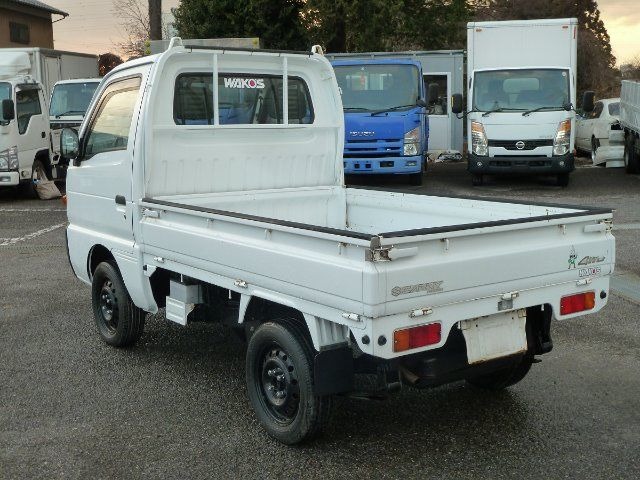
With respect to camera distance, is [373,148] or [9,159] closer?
[9,159]

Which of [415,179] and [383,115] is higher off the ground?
[383,115]

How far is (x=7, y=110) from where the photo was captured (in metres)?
15.8

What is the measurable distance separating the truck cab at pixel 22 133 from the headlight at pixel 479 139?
8.77m

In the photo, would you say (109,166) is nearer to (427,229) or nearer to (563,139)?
(427,229)

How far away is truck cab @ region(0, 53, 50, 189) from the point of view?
52.7 feet

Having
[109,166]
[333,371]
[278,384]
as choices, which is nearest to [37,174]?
[109,166]

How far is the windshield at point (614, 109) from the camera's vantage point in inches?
836

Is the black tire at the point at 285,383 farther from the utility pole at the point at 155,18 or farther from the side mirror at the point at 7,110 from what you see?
the utility pole at the point at 155,18

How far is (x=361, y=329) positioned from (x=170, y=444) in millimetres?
1498

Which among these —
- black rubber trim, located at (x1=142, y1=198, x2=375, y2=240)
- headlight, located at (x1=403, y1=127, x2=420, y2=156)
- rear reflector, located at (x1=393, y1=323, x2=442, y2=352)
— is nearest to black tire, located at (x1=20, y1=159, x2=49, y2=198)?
headlight, located at (x1=403, y1=127, x2=420, y2=156)

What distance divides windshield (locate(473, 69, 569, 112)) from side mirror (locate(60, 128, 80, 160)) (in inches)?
453

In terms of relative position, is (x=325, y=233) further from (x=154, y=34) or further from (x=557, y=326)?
(x=154, y=34)

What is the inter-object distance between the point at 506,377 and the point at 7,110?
12978 millimetres

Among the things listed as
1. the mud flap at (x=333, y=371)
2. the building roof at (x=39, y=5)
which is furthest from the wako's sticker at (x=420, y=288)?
the building roof at (x=39, y=5)
